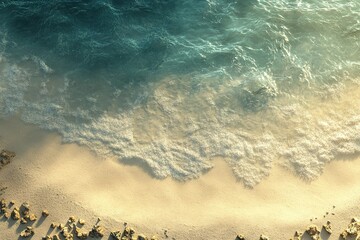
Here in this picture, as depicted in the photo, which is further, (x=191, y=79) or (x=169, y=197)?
(x=191, y=79)

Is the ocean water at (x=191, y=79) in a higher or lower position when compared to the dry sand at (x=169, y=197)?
higher

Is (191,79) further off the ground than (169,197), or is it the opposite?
(191,79)

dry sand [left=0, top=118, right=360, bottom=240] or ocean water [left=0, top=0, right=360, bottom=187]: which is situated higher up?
ocean water [left=0, top=0, right=360, bottom=187]

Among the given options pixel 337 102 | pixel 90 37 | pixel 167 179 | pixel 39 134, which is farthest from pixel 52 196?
pixel 337 102

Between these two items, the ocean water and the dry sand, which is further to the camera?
the ocean water
